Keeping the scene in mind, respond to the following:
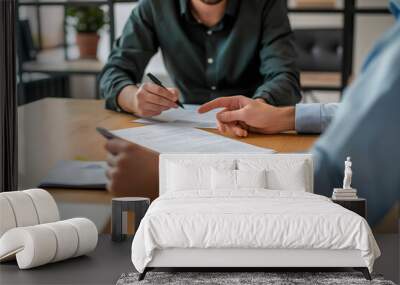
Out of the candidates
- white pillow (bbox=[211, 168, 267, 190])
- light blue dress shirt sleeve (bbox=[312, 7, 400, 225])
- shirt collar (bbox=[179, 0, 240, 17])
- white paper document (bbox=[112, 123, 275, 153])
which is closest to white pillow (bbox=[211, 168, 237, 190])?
white pillow (bbox=[211, 168, 267, 190])

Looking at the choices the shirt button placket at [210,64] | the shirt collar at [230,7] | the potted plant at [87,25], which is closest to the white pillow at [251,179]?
the shirt button placket at [210,64]

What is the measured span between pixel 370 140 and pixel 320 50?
0.74 m

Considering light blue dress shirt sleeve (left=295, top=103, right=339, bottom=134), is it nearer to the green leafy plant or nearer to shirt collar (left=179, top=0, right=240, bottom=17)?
shirt collar (left=179, top=0, right=240, bottom=17)

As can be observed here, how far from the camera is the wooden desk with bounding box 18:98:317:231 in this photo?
17.5 ft

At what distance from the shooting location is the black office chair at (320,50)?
5059 mm

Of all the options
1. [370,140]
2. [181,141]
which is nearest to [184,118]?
[181,141]

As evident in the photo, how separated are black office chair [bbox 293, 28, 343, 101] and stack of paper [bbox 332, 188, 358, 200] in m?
0.73

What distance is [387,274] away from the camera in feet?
13.7

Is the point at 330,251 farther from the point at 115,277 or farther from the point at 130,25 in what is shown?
the point at 130,25

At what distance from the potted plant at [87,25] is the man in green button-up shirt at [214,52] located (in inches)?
11.8

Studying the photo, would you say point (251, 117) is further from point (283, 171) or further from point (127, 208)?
point (127, 208)

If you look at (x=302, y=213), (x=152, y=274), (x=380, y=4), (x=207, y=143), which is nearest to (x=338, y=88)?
(x=380, y=4)

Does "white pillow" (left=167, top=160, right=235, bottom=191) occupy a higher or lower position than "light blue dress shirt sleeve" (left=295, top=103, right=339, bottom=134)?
lower

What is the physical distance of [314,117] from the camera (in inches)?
201
